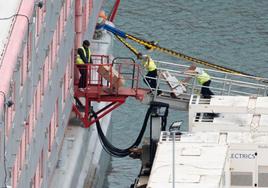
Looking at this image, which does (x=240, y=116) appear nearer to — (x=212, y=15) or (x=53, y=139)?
(x=53, y=139)

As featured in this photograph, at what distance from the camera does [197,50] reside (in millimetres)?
77500

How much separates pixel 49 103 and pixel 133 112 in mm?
22366

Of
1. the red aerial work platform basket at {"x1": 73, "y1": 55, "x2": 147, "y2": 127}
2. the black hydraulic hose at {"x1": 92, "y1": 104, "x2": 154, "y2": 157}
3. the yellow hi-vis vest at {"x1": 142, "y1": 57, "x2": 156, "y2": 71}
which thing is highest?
the yellow hi-vis vest at {"x1": 142, "y1": 57, "x2": 156, "y2": 71}

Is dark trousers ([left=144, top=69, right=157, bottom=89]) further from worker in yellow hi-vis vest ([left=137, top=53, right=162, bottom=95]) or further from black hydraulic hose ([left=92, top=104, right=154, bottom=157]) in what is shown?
black hydraulic hose ([left=92, top=104, right=154, bottom=157])

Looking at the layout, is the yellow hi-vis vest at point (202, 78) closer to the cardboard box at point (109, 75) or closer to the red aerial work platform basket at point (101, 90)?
the red aerial work platform basket at point (101, 90)

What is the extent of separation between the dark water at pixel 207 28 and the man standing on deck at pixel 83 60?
15.4 m

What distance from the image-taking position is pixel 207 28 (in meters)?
80.1

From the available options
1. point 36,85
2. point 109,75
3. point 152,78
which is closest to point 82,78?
point 109,75

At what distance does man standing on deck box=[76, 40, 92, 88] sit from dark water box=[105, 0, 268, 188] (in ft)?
50.6

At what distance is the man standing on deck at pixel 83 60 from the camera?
55.8 meters

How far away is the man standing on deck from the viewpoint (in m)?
55.8

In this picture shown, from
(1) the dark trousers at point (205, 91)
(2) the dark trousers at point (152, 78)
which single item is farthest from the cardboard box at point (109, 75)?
(1) the dark trousers at point (205, 91)

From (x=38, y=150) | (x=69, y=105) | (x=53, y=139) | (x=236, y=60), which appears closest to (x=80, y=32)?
(x=69, y=105)

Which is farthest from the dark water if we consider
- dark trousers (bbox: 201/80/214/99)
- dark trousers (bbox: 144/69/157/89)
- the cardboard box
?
the cardboard box
